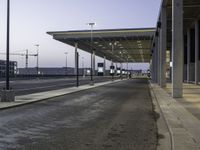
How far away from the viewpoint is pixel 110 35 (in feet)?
275

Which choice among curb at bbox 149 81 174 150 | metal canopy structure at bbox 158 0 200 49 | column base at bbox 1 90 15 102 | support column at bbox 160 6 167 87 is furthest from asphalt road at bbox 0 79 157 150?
support column at bbox 160 6 167 87

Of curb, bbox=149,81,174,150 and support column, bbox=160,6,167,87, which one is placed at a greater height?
support column, bbox=160,6,167,87

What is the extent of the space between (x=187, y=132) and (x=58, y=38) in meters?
78.8

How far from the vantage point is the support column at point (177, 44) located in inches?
961

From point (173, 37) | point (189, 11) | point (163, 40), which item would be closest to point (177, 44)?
point (173, 37)

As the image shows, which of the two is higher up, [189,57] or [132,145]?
[189,57]

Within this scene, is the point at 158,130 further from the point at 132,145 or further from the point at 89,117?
the point at 89,117

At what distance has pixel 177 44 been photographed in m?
24.5

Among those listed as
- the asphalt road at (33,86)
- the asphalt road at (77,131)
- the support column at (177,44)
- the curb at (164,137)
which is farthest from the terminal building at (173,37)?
the curb at (164,137)

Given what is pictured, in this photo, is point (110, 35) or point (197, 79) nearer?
point (197, 79)

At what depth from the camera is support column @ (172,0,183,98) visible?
24406mm

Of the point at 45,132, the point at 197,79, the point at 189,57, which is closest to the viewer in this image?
the point at 45,132

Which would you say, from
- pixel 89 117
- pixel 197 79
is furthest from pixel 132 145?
pixel 197 79

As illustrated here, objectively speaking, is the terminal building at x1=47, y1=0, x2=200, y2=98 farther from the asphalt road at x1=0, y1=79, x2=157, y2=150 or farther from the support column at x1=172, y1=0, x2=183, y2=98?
the asphalt road at x1=0, y1=79, x2=157, y2=150
